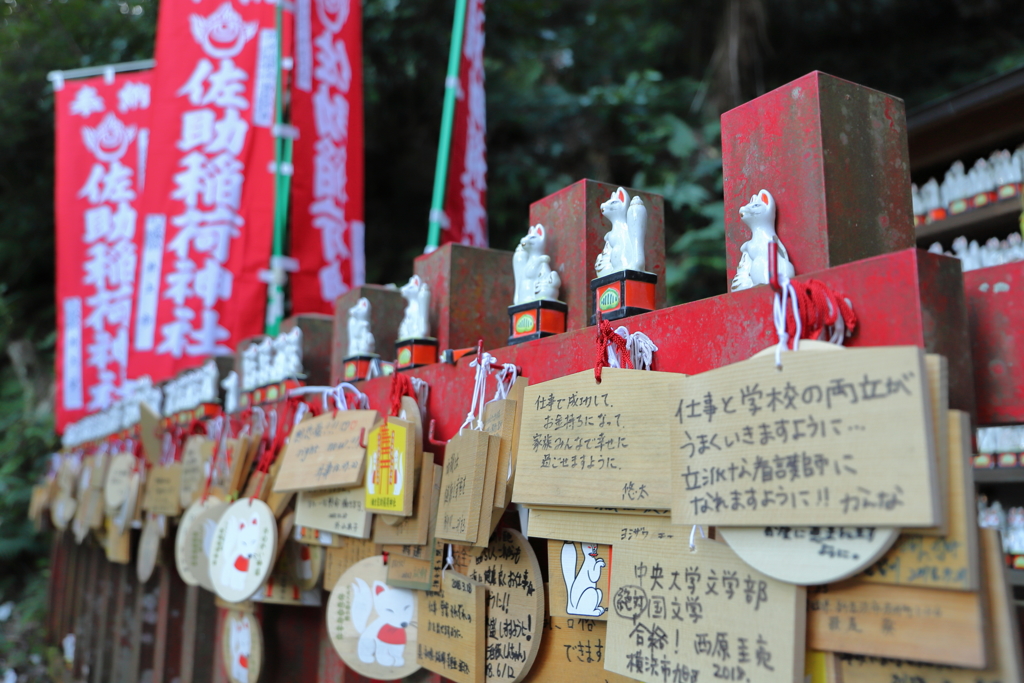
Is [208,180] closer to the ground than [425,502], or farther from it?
farther from it

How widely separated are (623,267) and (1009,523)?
260 cm

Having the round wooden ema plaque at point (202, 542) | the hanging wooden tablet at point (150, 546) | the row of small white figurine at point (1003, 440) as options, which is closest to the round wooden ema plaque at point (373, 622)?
the round wooden ema plaque at point (202, 542)

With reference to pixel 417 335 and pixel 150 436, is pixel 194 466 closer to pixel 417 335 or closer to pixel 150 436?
pixel 150 436

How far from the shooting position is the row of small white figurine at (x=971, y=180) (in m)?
3.20

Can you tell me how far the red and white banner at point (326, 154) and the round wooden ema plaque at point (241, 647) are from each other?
1.65m

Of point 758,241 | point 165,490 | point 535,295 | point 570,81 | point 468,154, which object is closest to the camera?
point 758,241

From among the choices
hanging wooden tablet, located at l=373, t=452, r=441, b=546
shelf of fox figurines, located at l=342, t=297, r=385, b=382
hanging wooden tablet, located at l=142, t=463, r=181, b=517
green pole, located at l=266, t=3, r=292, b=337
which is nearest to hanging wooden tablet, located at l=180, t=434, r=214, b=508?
hanging wooden tablet, located at l=142, t=463, r=181, b=517

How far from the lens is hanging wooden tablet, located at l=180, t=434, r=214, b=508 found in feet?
8.09

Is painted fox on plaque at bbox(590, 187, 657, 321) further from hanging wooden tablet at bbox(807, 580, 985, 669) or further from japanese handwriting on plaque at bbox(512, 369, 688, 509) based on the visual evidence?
hanging wooden tablet at bbox(807, 580, 985, 669)

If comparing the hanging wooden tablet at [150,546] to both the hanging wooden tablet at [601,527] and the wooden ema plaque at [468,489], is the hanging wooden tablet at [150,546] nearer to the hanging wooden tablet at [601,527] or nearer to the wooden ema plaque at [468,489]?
the wooden ema plaque at [468,489]

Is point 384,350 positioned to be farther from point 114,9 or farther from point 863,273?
point 114,9

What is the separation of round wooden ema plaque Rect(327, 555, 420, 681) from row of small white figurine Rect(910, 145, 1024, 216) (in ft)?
8.78

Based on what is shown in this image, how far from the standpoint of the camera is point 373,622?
1.51 m

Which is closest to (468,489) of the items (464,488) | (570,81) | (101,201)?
(464,488)
